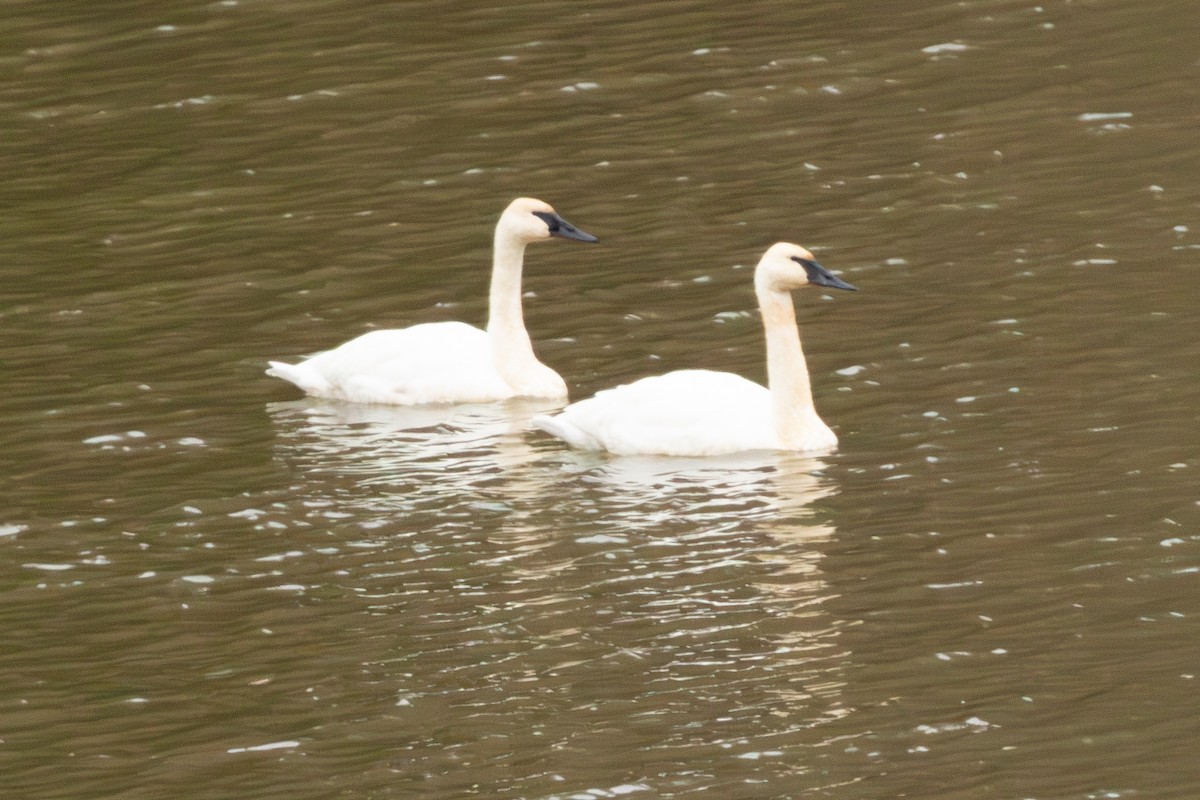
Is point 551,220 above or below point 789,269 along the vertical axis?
above

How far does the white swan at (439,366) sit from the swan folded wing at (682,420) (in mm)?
1595

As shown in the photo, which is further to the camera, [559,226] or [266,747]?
[559,226]

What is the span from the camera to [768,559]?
12180mm

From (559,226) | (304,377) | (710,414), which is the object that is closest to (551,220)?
(559,226)

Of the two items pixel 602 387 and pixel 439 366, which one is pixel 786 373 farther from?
pixel 439 366

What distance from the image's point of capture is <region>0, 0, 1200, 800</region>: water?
33.9ft

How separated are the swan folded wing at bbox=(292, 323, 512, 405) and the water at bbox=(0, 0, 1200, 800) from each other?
20 centimetres

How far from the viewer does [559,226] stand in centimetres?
1641

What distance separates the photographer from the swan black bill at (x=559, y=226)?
1628 cm

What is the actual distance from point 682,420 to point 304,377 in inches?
113

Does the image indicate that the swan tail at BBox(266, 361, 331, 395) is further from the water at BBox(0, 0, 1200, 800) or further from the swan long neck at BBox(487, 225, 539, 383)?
the swan long neck at BBox(487, 225, 539, 383)

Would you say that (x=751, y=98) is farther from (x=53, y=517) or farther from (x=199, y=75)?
(x=53, y=517)

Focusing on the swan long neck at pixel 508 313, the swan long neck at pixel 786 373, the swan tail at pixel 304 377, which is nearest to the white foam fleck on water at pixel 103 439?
the swan tail at pixel 304 377

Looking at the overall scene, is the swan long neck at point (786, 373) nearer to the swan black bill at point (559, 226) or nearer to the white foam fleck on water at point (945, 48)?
the swan black bill at point (559, 226)
